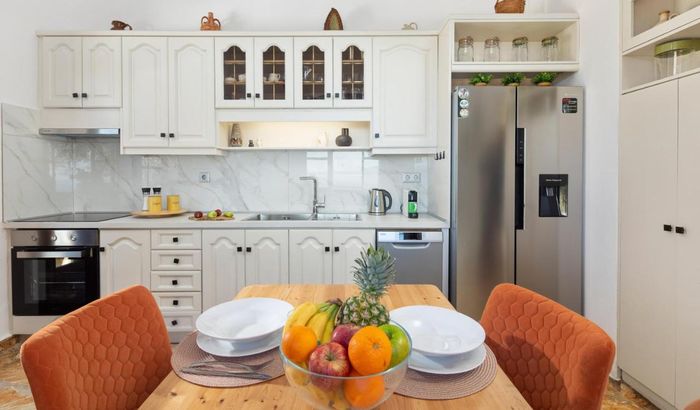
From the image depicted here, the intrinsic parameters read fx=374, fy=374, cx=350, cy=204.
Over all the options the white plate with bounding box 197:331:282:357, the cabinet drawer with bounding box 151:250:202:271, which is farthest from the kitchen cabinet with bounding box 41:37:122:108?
the white plate with bounding box 197:331:282:357

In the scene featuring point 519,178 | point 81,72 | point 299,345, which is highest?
point 81,72

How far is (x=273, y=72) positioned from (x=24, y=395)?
8.24 ft

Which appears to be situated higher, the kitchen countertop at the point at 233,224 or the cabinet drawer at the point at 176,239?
the kitchen countertop at the point at 233,224

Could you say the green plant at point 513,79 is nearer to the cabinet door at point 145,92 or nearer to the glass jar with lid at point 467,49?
the glass jar with lid at point 467,49

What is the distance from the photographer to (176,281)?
264cm

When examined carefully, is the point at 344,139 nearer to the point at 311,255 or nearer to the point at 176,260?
the point at 311,255

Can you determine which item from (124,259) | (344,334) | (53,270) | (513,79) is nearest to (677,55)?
(513,79)

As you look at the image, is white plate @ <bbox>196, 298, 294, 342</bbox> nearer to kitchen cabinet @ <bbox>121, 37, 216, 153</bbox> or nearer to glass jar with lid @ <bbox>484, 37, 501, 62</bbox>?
kitchen cabinet @ <bbox>121, 37, 216, 153</bbox>

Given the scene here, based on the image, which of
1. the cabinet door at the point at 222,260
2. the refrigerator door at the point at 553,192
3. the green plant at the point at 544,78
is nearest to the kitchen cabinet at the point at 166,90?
the cabinet door at the point at 222,260

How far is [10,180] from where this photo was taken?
2.59 metres

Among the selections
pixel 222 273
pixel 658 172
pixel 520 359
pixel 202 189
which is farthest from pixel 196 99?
pixel 658 172

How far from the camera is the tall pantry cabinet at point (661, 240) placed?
1651mm

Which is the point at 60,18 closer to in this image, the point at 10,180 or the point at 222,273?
the point at 10,180

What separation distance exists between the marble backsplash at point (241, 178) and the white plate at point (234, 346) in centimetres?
232
